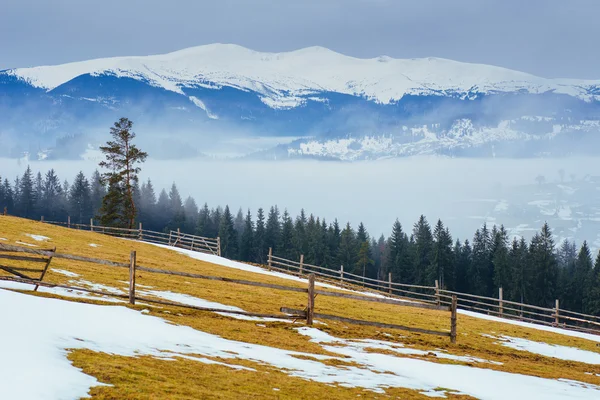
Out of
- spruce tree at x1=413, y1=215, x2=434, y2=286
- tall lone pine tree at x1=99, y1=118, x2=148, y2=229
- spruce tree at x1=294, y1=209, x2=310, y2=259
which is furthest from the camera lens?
spruce tree at x1=294, y1=209, x2=310, y2=259

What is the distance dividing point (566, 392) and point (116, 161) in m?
→ 69.2

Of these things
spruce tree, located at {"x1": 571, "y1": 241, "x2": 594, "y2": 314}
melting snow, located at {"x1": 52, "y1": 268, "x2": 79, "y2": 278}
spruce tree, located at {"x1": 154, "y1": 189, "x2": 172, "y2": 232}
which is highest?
spruce tree, located at {"x1": 154, "y1": 189, "x2": 172, "y2": 232}

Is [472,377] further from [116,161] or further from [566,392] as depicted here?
[116,161]

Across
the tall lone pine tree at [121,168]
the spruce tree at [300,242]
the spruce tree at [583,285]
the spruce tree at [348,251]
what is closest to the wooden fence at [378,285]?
the tall lone pine tree at [121,168]

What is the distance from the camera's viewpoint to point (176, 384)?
36.0 feet

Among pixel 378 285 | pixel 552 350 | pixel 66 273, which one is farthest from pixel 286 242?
pixel 66 273

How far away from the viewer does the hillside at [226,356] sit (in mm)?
10750

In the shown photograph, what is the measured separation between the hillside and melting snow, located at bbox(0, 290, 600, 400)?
36 millimetres

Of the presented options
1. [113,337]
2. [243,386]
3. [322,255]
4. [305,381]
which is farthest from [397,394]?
[322,255]

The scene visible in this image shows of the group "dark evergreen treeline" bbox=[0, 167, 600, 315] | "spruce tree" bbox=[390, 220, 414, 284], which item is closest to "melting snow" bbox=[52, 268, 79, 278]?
"dark evergreen treeline" bbox=[0, 167, 600, 315]

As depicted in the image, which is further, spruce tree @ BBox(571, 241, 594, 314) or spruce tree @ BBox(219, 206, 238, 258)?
spruce tree @ BBox(219, 206, 238, 258)

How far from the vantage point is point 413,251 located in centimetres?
13600

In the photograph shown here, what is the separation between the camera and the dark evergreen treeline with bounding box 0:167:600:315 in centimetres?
11388

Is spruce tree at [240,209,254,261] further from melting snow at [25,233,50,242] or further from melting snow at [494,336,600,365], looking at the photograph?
melting snow at [494,336,600,365]
